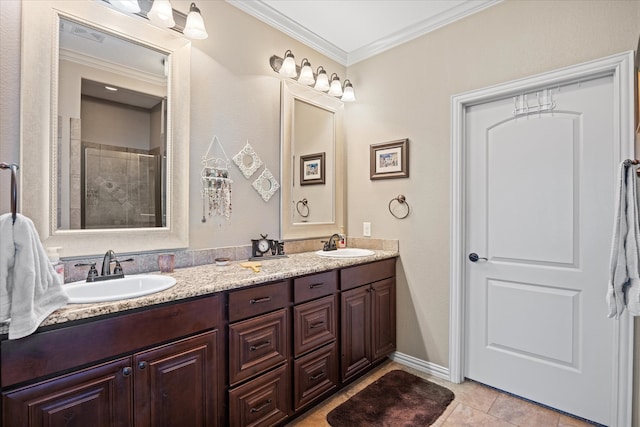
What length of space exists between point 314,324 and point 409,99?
1.93 meters

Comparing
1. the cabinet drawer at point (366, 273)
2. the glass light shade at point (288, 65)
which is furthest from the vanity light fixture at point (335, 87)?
the cabinet drawer at point (366, 273)

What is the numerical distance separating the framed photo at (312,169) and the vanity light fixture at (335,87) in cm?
55

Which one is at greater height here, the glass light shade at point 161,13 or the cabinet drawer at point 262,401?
the glass light shade at point 161,13

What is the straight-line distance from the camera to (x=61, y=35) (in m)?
1.52

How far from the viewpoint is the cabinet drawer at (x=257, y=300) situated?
1.55 m

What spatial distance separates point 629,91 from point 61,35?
9.61 ft

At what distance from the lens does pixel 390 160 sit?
2715mm

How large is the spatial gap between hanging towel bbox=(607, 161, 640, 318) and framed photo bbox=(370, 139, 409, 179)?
4.42ft

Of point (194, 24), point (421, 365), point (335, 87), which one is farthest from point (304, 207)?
point (421, 365)

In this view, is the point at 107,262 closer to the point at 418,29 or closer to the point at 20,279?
the point at 20,279

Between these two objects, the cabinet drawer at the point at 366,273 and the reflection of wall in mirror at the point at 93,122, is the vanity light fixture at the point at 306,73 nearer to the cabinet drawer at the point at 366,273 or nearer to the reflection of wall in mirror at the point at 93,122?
the reflection of wall in mirror at the point at 93,122

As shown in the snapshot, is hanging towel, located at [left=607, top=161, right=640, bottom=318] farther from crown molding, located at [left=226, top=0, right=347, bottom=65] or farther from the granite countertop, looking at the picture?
crown molding, located at [left=226, top=0, right=347, bottom=65]

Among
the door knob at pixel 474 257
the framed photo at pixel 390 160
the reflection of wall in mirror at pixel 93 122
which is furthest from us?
the framed photo at pixel 390 160

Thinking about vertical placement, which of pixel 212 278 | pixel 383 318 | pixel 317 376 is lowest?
pixel 317 376
